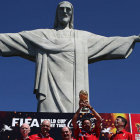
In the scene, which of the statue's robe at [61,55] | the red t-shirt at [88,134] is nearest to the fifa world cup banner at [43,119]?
the statue's robe at [61,55]

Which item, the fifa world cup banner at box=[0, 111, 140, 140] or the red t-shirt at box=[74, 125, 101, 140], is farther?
the fifa world cup banner at box=[0, 111, 140, 140]

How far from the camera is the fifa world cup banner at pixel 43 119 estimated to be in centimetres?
804

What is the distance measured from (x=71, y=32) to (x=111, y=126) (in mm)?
4869

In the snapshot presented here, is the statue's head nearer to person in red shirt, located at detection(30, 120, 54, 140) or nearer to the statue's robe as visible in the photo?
the statue's robe

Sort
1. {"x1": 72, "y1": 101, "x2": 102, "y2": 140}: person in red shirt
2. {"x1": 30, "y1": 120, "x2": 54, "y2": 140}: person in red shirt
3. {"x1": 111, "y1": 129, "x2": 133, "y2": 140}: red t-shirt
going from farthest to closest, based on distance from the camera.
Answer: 1. {"x1": 111, "y1": 129, "x2": 133, "y2": 140}: red t-shirt
2. {"x1": 30, "y1": 120, "x2": 54, "y2": 140}: person in red shirt
3. {"x1": 72, "y1": 101, "x2": 102, "y2": 140}: person in red shirt

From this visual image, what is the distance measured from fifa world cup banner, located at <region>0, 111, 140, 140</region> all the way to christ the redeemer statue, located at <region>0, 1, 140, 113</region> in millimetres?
1556

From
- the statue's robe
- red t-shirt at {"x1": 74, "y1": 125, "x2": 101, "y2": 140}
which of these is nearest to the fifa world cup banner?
the statue's robe

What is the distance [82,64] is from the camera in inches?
429

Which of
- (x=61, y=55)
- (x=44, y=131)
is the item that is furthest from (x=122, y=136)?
(x=61, y=55)

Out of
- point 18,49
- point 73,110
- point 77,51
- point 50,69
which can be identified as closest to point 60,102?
point 73,110

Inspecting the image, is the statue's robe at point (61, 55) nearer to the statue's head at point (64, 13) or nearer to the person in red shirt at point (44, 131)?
the statue's head at point (64, 13)

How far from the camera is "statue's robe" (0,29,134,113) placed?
10.2 m

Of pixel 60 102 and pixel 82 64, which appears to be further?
pixel 82 64

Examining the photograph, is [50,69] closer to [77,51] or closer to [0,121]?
[77,51]
